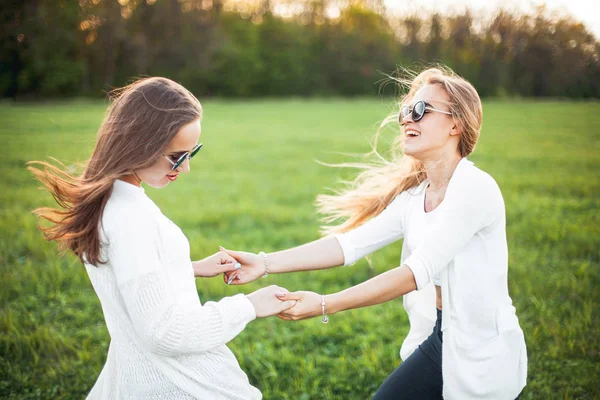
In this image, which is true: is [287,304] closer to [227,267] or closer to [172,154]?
[227,267]

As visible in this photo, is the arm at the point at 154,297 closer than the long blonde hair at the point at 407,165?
Yes

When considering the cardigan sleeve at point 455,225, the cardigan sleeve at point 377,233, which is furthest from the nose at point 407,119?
the cardigan sleeve at point 455,225

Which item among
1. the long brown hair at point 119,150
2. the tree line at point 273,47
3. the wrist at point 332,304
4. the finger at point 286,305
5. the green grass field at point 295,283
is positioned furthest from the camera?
the tree line at point 273,47

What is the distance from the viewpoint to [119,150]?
2.11 metres

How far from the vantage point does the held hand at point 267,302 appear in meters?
2.33

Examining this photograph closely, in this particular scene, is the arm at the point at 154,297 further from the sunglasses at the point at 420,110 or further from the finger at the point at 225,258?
the sunglasses at the point at 420,110

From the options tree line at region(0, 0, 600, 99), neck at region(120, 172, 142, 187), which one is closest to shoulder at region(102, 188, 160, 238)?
neck at region(120, 172, 142, 187)

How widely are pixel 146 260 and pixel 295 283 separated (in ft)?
13.2

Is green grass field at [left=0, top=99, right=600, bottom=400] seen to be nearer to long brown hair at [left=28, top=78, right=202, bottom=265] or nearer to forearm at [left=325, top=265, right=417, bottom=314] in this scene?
long brown hair at [left=28, top=78, right=202, bottom=265]

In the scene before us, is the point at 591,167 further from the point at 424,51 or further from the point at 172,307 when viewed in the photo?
the point at 424,51

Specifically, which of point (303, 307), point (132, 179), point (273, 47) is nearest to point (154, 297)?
point (132, 179)

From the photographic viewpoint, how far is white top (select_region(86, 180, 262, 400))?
76.0 inches

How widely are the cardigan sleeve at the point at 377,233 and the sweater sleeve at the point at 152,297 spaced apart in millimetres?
1356

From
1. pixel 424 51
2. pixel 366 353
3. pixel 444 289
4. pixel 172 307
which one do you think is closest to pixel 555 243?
pixel 366 353
